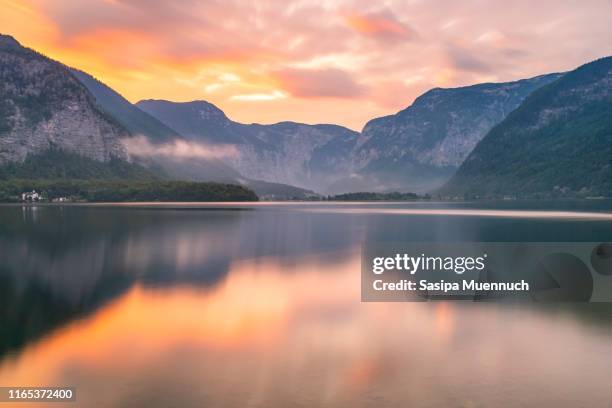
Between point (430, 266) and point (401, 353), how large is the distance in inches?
1096

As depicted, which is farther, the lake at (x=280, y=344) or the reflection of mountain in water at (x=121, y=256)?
the reflection of mountain in water at (x=121, y=256)

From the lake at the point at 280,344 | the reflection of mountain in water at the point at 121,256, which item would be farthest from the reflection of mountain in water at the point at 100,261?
the lake at the point at 280,344

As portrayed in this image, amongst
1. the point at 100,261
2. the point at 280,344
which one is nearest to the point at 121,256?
the point at 100,261

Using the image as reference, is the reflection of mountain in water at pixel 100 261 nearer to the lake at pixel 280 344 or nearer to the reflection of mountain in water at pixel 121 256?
the reflection of mountain in water at pixel 121 256

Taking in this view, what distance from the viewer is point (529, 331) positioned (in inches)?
938

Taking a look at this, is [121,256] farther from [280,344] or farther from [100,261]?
[280,344]

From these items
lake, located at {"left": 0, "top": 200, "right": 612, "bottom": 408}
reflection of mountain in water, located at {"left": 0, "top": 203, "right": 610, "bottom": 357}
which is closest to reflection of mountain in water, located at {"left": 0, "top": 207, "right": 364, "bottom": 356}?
reflection of mountain in water, located at {"left": 0, "top": 203, "right": 610, "bottom": 357}

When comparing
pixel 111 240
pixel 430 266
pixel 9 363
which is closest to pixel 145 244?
pixel 111 240

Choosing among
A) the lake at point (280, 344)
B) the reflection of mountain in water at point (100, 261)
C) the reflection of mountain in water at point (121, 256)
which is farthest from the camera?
the reflection of mountain in water at point (121, 256)

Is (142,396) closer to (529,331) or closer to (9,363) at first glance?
(9,363)

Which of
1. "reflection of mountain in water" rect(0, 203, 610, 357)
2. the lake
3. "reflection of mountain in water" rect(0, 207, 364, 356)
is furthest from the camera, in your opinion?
"reflection of mountain in water" rect(0, 203, 610, 357)

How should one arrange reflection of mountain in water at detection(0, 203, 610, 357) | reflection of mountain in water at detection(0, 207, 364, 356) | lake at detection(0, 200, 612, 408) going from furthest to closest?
reflection of mountain in water at detection(0, 203, 610, 357)
reflection of mountain in water at detection(0, 207, 364, 356)
lake at detection(0, 200, 612, 408)

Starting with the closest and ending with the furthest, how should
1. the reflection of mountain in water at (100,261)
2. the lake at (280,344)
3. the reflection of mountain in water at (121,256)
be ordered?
1. the lake at (280,344)
2. the reflection of mountain in water at (100,261)
3. the reflection of mountain in water at (121,256)

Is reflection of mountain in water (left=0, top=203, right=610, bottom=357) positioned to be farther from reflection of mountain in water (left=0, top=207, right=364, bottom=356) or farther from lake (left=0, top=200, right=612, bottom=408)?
lake (left=0, top=200, right=612, bottom=408)
